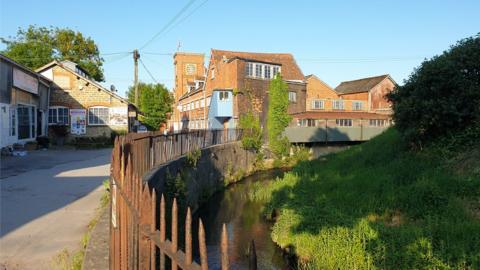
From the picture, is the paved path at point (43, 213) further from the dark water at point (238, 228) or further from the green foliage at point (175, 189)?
the dark water at point (238, 228)

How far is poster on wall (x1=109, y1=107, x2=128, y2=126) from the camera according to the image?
27.9 m

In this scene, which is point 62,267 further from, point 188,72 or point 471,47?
point 188,72

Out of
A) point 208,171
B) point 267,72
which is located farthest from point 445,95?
point 267,72

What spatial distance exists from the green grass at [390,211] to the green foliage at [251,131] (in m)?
10.1

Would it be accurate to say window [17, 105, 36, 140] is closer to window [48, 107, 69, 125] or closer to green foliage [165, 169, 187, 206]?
window [48, 107, 69, 125]

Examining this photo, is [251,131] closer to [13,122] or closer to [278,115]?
[278,115]

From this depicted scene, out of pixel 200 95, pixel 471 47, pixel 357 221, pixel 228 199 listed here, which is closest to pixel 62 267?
pixel 357 221

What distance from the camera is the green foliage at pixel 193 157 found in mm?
14112

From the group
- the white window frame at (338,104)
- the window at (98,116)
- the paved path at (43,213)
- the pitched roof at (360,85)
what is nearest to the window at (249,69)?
the window at (98,116)

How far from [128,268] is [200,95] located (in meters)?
33.7

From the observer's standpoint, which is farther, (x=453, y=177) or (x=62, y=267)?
(x=453, y=177)

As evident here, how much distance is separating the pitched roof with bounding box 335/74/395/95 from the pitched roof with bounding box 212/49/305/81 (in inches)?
521

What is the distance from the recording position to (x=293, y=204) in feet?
36.0

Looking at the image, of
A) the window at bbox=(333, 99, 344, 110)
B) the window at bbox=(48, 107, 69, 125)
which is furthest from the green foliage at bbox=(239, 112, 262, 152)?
the window at bbox=(333, 99, 344, 110)
